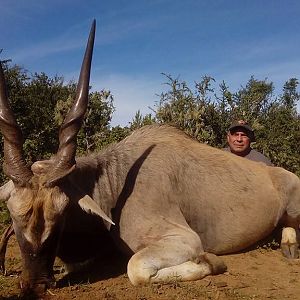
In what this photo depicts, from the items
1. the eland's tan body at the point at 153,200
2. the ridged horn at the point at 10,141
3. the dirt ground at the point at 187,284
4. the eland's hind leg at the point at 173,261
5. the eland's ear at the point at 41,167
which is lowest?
the dirt ground at the point at 187,284

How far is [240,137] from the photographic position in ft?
29.3

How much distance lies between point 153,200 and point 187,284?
40.8 inches

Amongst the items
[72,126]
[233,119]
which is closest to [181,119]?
[233,119]

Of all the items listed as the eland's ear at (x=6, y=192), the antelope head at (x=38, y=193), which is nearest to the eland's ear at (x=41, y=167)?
the antelope head at (x=38, y=193)

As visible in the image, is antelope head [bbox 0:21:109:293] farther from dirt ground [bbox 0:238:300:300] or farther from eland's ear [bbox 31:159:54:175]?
dirt ground [bbox 0:238:300:300]

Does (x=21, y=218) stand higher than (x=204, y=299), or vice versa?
(x=21, y=218)

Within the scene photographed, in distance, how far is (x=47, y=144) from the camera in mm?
13391

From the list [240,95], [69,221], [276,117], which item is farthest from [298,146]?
[69,221]

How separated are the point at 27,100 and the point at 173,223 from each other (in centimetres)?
1094

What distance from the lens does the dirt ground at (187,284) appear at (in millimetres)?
4402

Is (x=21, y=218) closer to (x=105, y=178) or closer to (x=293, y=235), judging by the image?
(x=105, y=178)

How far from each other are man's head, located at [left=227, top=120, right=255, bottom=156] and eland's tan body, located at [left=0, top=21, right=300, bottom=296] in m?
2.10

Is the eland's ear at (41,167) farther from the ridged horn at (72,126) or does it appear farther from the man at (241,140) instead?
the man at (241,140)

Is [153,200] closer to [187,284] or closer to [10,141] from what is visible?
[187,284]
